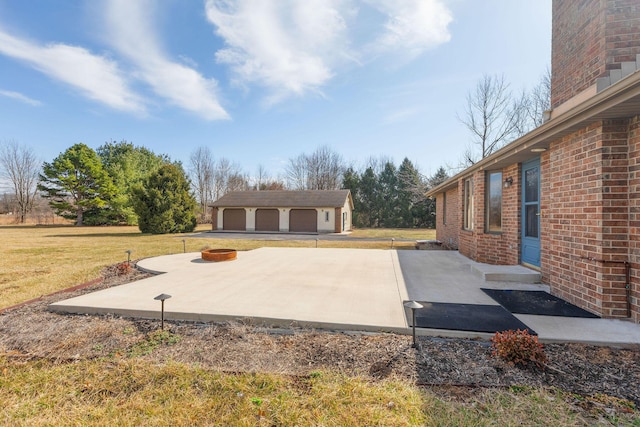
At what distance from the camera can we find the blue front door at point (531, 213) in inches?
221

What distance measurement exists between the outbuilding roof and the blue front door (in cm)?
1877

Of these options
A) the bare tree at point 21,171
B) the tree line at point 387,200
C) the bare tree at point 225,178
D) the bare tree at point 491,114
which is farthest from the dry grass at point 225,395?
the bare tree at point 21,171

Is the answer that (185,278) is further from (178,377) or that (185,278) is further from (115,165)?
(115,165)

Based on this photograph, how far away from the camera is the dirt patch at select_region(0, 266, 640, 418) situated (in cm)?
242

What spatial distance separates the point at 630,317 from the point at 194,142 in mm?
45372

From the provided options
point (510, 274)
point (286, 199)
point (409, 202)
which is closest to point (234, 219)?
point (286, 199)

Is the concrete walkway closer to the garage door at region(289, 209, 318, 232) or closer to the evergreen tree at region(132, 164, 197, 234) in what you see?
the garage door at region(289, 209, 318, 232)

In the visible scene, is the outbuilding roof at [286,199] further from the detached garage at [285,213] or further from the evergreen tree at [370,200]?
the evergreen tree at [370,200]

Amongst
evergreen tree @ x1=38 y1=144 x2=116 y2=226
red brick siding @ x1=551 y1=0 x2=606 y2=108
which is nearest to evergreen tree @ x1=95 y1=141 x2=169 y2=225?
evergreen tree @ x1=38 y1=144 x2=116 y2=226

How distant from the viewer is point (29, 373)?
261 cm

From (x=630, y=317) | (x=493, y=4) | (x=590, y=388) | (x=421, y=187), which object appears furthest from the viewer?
(x=421, y=187)

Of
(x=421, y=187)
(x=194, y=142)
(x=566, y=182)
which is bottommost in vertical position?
(x=566, y=182)

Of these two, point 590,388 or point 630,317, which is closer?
point 590,388

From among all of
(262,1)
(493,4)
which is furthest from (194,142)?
(493,4)
